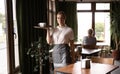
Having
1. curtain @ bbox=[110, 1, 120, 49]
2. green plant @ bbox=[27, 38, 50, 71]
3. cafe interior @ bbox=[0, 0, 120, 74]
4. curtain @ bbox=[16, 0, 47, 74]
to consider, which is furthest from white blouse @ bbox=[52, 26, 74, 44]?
curtain @ bbox=[110, 1, 120, 49]

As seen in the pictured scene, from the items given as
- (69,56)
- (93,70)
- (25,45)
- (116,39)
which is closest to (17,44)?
(25,45)

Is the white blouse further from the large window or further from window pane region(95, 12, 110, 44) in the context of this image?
window pane region(95, 12, 110, 44)

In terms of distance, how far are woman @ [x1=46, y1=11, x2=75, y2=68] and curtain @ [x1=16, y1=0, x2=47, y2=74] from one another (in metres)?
0.80

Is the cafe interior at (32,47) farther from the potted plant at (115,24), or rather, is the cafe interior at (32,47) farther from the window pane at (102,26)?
the window pane at (102,26)

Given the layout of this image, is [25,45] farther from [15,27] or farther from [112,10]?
[112,10]

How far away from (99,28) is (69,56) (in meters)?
5.81

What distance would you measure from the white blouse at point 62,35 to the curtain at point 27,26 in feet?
2.79

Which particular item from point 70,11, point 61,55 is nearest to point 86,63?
point 61,55

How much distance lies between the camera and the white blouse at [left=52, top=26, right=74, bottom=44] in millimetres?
3334

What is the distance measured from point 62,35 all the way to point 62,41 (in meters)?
0.09

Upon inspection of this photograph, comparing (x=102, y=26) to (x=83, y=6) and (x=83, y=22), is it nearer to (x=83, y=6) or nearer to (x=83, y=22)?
(x=83, y=22)

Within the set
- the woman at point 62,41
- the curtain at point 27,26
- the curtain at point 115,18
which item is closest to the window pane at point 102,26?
the curtain at point 115,18

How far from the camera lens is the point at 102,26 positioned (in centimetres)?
897

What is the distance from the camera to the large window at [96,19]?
8.86 metres
